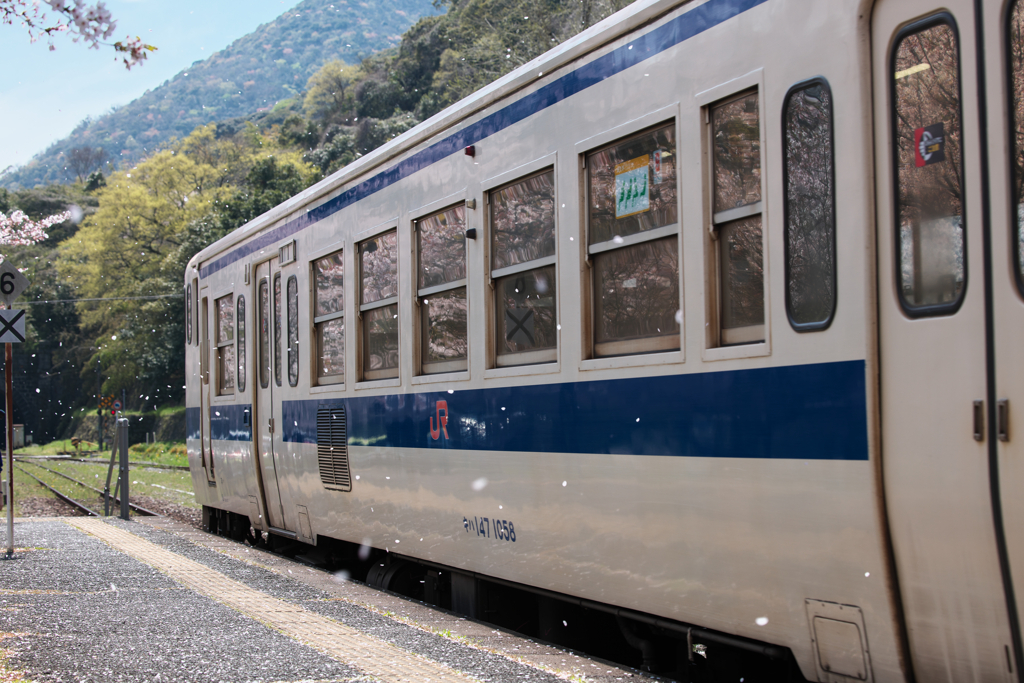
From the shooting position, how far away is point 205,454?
450 inches

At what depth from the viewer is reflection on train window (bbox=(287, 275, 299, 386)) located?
8516mm

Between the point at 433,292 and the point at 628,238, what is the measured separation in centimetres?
206

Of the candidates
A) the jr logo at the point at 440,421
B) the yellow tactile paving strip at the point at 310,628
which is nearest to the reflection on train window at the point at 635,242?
the jr logo at the point at 440,421

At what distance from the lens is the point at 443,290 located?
20.2 feet

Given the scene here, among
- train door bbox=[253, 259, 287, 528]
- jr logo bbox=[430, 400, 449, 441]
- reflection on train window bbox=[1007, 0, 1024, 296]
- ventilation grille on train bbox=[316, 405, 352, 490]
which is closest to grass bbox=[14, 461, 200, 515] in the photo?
train door bbox=[253, 259, 287, 528]

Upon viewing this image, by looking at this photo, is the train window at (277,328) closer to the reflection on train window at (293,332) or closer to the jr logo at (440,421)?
the reflection on train window at (293,332)

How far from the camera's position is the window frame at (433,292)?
5.87 meters

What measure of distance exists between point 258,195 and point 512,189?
47.3 metres

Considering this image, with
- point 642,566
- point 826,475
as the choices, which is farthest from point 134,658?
point 826,475

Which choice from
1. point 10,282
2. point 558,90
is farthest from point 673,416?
point 10,282

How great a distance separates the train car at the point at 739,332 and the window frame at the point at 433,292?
26 millimetres

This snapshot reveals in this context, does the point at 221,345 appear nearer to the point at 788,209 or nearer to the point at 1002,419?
the point at 788,209

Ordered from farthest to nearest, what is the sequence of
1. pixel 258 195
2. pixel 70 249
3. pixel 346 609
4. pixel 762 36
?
pixel 70 249
pixel 258 195
pixel 346 609
pixel 762 36

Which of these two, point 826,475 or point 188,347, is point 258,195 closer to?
point 188,347
